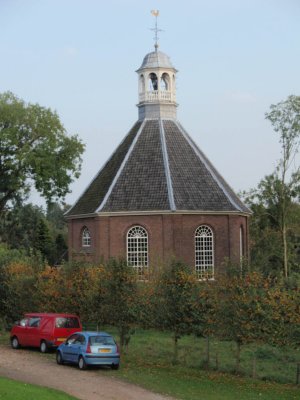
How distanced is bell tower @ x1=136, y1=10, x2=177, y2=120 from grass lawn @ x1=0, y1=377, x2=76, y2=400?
3471 centimetres

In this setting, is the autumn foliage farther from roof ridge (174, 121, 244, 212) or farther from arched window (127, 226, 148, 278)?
roof ridge (174, 121, 244, 212)

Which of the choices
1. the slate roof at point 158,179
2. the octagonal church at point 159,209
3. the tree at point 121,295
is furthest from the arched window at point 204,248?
the tree at point 121,295

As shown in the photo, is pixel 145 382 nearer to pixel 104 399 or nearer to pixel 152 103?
pixel 104 399

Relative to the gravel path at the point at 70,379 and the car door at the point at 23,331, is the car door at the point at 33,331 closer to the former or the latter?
the car door at the point at 23,331

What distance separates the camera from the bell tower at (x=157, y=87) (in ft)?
177

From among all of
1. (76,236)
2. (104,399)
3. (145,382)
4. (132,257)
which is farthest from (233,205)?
(104,399)

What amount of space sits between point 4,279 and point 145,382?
Result: 64.7 feet

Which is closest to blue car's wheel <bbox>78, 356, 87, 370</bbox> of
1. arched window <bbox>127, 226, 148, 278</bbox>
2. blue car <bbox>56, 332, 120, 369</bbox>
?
blue car <bbox>56, 332, 120, 369</bbox>

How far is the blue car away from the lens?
26.8 metres

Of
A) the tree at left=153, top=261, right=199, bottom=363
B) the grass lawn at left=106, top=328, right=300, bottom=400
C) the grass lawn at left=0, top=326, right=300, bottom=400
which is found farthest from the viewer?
the tree at left=153, top=261, right=199, bottom=363

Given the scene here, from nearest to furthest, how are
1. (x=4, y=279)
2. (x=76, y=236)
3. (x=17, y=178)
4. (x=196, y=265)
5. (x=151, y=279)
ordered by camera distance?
(x=151, y=279)
(x=4, y=279)
(x=196, y=265)
(x=76, y=236)
(x=17, y=178)

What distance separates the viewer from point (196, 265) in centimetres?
4784

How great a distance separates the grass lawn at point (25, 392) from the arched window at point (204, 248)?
2727 centimetres

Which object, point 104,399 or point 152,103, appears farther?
point 152,103
